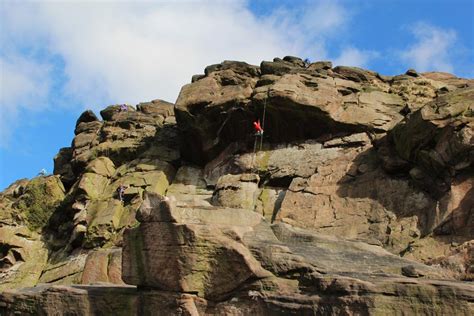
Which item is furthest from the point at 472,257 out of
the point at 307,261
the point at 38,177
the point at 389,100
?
the point at 38,177

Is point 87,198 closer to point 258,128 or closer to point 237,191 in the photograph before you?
point 237,191

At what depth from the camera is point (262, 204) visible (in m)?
35.8

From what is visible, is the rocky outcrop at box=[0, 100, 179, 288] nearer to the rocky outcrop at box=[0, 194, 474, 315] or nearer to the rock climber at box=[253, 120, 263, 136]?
the rock climber at box=[253, 120, 263, 136]

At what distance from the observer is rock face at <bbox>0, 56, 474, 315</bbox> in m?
19.6

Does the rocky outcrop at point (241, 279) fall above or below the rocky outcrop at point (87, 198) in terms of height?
below

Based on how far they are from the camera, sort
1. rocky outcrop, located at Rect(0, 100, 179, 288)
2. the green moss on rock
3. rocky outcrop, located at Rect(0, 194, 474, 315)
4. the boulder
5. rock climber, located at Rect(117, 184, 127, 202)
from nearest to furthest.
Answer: rocky outcrop, located at Rect(0, 194, 474, 315)
the boulder
rocky outcrop, located at Rect(0, 100, 179, 288)
rock climber, located at Rect(117, 184, 127, 202)
the green moss on rock

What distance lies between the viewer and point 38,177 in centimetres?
5091

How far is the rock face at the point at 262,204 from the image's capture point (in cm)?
1961

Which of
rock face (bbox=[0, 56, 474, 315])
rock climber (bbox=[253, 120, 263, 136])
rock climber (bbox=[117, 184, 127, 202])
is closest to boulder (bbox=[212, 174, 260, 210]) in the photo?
rock face (bbox=[0, 56, 474, 315])

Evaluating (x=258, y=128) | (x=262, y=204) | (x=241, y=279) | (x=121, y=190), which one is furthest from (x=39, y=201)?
(x=241, y=279)

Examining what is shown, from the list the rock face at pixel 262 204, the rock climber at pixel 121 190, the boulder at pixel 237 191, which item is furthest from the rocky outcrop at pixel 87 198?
the boulder at pixel 237 191

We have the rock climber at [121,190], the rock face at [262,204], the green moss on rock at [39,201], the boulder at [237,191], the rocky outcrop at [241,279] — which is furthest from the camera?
the green moss on rock at [39,201]

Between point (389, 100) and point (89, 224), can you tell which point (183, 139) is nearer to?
point (89, 224)

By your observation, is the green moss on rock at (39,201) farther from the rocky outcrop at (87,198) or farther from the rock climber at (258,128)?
the rock climber at (258,128)
